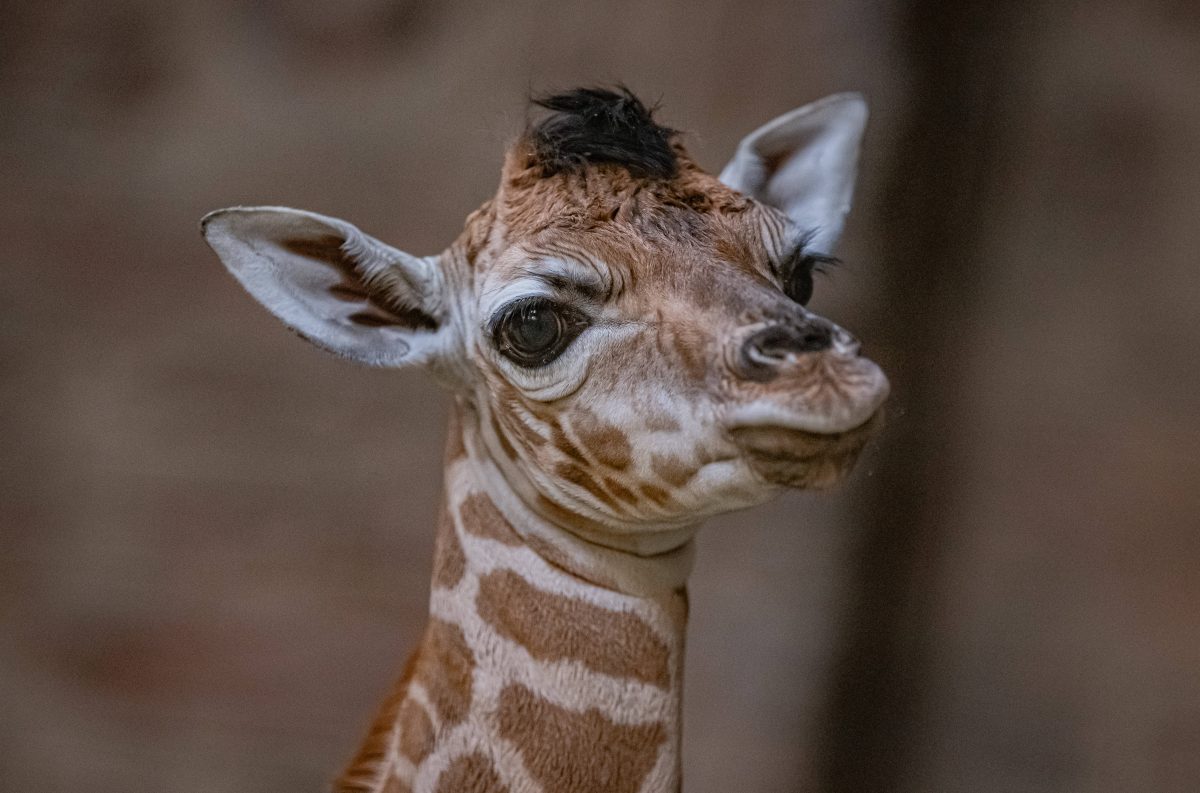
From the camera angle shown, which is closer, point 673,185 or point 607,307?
point 607,307

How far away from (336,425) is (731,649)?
148cm

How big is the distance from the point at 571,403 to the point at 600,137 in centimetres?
46

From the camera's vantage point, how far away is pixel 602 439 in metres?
1.53

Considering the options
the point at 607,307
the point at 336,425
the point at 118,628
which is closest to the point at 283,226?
the point at 607,307

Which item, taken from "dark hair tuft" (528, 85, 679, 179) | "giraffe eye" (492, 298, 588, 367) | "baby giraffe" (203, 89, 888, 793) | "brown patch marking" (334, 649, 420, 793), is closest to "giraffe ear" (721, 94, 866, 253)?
"baby giraffe" (203, 89, 888, 793)

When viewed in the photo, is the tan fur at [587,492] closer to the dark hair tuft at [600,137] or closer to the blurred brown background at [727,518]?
the dark hair tuft at [600,137]

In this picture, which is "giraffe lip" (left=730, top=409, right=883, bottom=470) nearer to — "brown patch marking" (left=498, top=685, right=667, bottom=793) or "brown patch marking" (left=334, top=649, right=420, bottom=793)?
"brown patch marking" (left=498, top=685, right=667, bottom=793)

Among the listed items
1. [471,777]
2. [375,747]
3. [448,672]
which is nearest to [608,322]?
→ [448,672]

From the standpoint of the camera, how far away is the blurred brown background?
9.30 feet

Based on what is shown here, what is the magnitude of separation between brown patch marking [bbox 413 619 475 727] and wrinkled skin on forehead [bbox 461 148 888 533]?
278mm

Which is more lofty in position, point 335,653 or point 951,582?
point 951,582

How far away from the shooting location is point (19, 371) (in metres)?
3.55

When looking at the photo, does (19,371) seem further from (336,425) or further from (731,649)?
(731,649)

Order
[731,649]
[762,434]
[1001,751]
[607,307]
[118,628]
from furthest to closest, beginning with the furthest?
1. [118,628]
2. [731,649]
3. [1001,751]
4. [607,307]
5. [762,434]
